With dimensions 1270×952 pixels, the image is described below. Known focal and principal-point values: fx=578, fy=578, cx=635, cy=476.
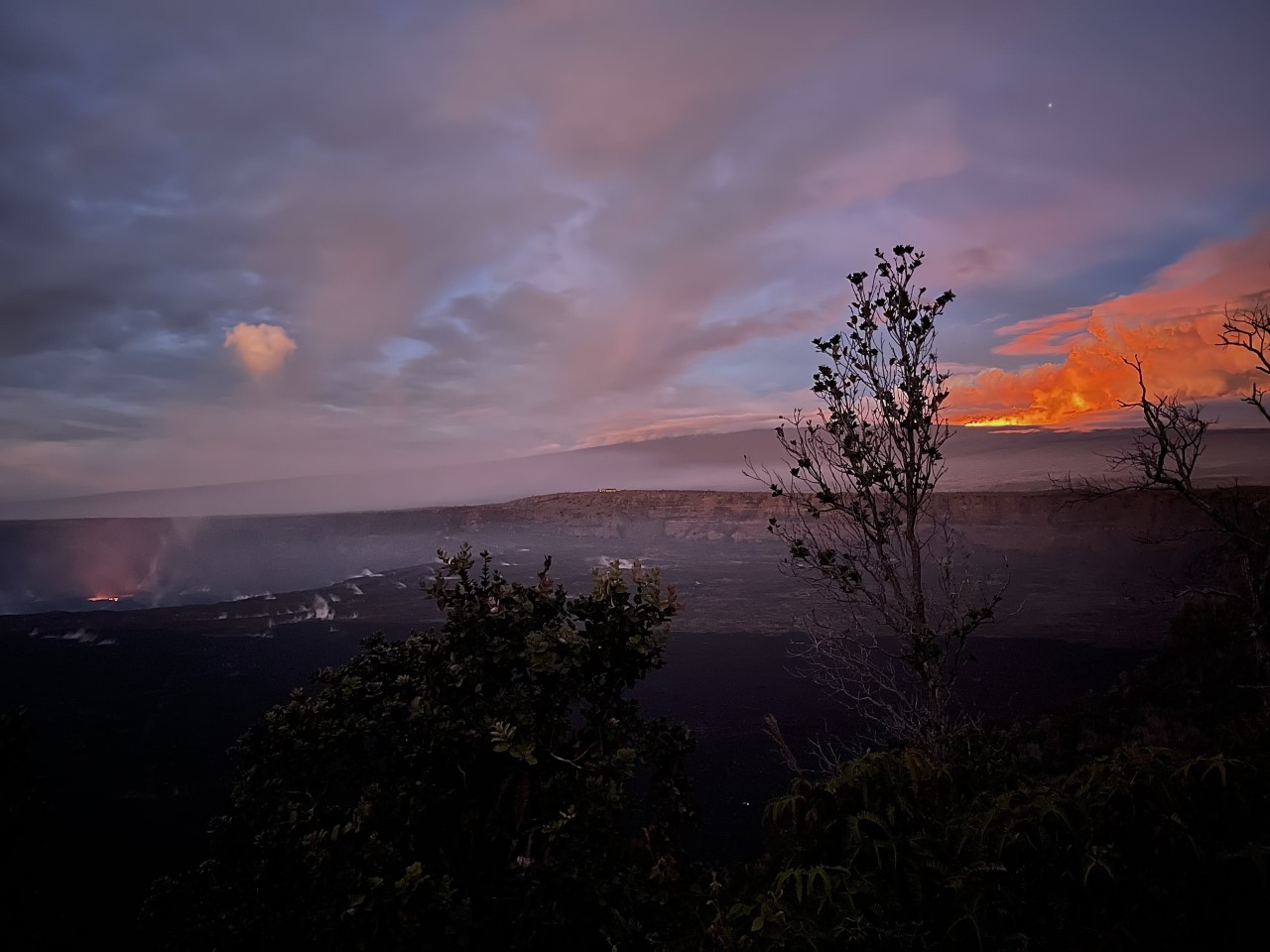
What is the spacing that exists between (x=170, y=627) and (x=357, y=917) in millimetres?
48581

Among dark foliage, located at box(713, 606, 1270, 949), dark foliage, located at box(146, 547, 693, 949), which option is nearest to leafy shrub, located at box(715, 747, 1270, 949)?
dark foliage, located at box(713, 606, 1270, 949)

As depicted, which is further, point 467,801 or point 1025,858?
point 467,801

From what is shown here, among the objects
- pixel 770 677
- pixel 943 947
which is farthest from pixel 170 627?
pixel 943 947

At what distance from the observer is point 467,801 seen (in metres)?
4.41

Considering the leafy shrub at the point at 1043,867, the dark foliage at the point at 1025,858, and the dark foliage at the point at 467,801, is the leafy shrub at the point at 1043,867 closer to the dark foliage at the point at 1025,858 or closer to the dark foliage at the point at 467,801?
the dark foliage at the point at 1025,858

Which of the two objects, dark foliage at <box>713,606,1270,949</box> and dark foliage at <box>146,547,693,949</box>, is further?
dark foliage at <box>146,547,693,949</box>

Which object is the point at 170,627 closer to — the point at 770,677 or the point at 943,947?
the point at 770,677

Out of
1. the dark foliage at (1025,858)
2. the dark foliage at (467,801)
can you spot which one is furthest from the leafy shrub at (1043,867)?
the dark foliage at (467,801)

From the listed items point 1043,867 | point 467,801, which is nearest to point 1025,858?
point 1043,867

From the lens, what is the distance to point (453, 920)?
145 inches

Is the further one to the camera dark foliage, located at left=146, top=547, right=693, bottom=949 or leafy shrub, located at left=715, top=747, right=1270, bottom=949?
dark foliage, located at left=146, top=547, right=693, bottom=949

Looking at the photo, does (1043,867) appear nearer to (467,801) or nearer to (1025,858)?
(1025,858)

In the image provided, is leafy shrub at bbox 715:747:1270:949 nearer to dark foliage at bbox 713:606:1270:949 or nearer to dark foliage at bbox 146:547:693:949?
dark foliage at bbox 713:606:1270:949

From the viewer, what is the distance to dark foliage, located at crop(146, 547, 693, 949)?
3846 millimetres
